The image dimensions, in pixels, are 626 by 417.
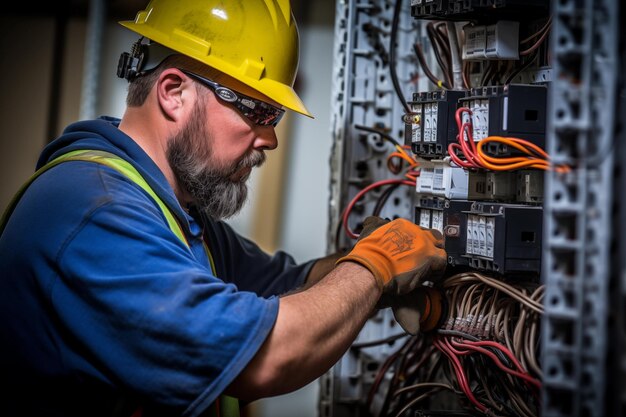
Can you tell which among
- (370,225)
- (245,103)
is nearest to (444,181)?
(370,225)

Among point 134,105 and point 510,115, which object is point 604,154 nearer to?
point 510,115

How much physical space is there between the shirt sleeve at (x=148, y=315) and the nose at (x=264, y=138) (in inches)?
22.1

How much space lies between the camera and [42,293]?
5.94 feet

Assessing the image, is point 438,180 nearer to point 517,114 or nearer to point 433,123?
point 433,123

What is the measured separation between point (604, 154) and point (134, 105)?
1.39 m

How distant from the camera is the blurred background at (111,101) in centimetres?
426

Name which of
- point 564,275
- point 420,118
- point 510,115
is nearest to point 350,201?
point 420,118

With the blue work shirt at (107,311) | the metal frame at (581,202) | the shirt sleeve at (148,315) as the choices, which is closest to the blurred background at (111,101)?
the blue work shirt at (107,311)

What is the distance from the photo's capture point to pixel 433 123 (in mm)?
2293

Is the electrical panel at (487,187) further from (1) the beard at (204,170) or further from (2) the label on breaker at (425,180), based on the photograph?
(1) the beard at (204,170)

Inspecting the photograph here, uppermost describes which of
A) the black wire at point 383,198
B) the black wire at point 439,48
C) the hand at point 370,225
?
the black wire at point 439,48

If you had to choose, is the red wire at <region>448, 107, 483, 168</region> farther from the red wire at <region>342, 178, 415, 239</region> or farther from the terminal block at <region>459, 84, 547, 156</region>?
the red wire at <region>342, 178, 415, 239</region>

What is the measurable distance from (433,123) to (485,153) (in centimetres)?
24

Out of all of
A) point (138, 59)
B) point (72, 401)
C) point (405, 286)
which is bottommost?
point (72, 401)
